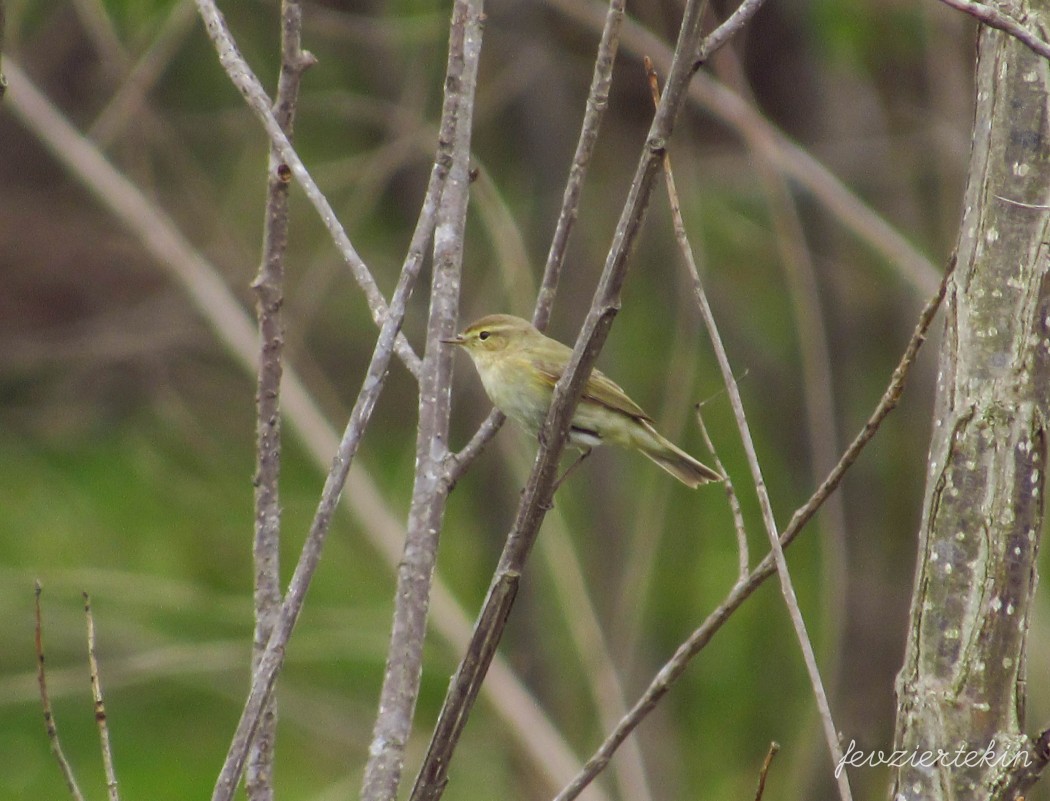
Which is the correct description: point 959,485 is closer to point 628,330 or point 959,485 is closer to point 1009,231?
point 1009,231

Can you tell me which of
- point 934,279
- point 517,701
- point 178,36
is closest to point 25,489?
point 178,36

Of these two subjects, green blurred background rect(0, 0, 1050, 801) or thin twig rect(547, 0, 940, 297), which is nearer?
thin twig rect(547, 0, 940, 297)

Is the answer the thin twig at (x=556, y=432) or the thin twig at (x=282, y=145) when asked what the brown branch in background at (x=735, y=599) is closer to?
the thin twig at (x=556, y=432)

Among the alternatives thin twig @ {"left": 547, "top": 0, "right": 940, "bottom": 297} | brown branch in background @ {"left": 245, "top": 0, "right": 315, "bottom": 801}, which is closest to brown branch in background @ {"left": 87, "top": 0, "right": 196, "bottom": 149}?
thin twig @ {"left": 547, "top": 0, "right": 940, "bottom": 297}

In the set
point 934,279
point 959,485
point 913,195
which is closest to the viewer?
point 959,485

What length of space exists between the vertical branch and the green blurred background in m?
3.65

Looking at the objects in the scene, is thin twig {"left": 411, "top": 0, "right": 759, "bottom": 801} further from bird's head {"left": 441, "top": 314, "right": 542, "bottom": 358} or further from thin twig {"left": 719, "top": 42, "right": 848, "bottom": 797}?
thin twig {"left": 719, "top": 42, "right": 848, "bottom": 797}

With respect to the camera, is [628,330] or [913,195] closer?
[913,195]

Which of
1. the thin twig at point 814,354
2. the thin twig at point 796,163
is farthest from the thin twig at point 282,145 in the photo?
the thin twig at point 814,354

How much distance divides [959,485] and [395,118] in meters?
4.60

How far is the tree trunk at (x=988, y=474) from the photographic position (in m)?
1.91

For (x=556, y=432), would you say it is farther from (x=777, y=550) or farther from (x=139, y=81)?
(x=139, y=81)

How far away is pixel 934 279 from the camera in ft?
16.2

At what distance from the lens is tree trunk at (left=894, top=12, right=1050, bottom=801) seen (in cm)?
191
